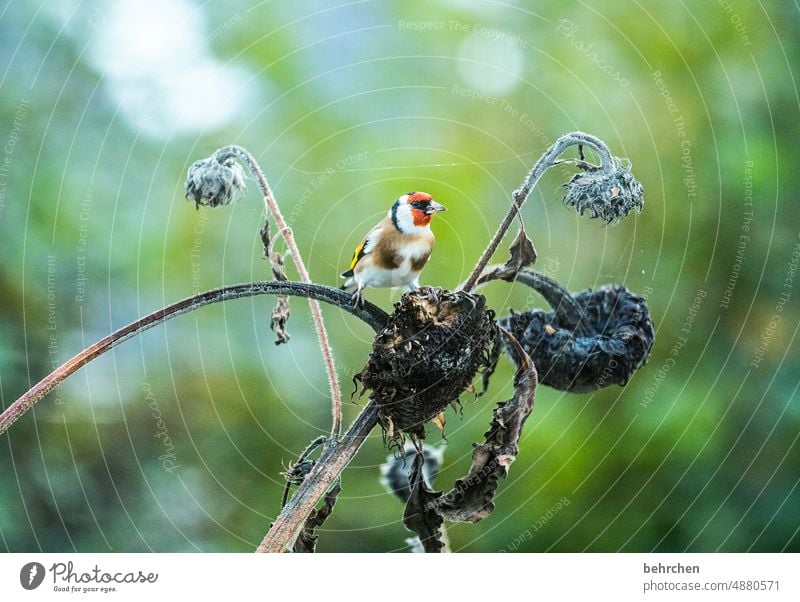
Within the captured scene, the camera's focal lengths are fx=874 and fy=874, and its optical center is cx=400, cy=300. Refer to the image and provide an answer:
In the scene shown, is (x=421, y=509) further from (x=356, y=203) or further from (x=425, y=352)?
(x=356, y=203)

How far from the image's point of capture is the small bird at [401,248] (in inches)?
36.3

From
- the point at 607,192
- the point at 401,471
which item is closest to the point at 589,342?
the point at 607,192

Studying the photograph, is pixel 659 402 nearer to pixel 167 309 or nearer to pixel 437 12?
pixel 437 12

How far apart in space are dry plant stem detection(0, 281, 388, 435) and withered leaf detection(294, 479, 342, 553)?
0.60 ft

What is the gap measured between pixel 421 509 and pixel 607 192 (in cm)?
37

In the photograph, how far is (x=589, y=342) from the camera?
3.09ft

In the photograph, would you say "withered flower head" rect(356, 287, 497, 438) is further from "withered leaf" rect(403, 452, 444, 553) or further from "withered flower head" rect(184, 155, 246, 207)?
"withered flower head" rect(184, 155, 246, 207)

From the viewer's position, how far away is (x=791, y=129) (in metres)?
1.51

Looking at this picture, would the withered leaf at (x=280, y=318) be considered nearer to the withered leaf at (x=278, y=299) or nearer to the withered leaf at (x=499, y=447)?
the withered leaf at (x=278, y=299)

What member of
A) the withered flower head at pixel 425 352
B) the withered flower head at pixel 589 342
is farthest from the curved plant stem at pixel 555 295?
the withered flower head at pixel 425 352
